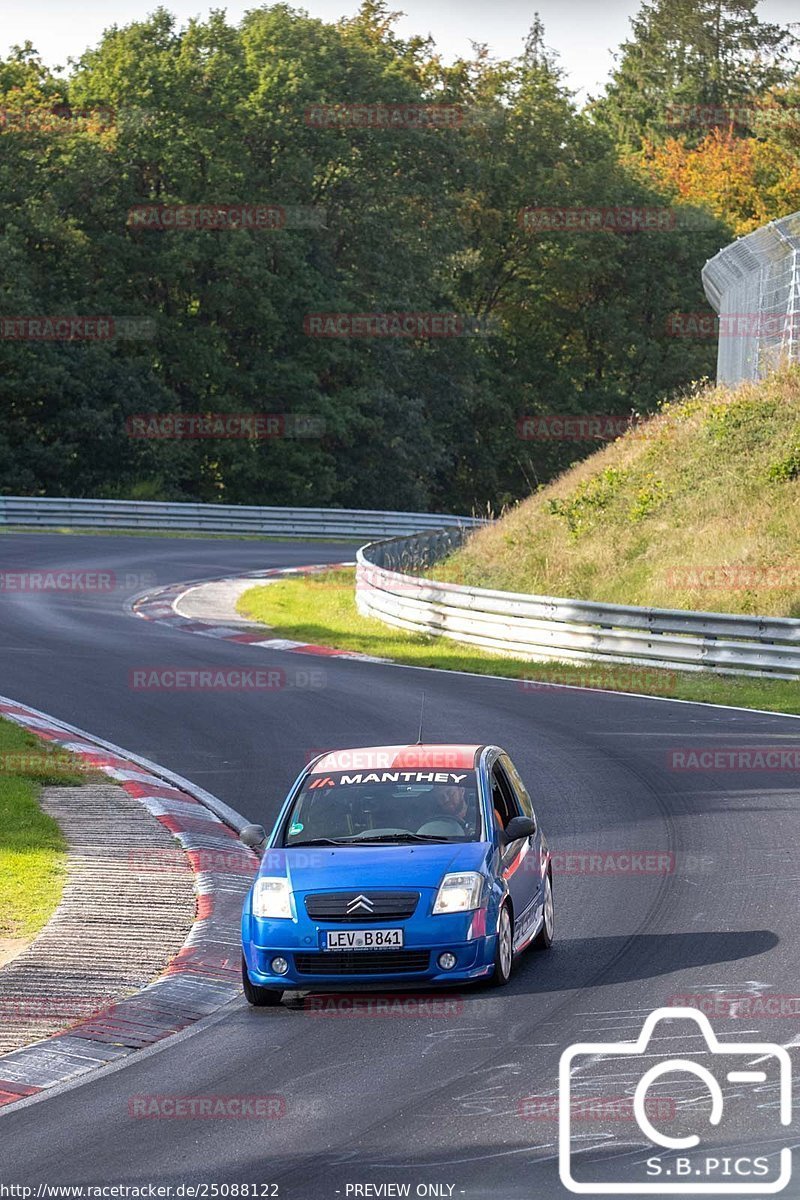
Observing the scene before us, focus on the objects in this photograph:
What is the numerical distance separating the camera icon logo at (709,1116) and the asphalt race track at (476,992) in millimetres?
98

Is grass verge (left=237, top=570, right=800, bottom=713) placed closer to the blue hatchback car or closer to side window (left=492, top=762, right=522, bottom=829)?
side window (left=492, top=762, right=522, bottom=829)

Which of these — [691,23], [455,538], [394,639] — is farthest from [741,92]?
[394,639]

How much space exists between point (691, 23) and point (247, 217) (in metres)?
61.1

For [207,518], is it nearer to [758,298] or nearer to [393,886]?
[758,298]

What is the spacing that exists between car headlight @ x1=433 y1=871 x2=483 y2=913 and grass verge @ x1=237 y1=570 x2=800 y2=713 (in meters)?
12.8

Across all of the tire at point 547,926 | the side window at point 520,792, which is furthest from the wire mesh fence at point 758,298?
the tire at point 547,926

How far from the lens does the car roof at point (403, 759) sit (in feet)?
36.2

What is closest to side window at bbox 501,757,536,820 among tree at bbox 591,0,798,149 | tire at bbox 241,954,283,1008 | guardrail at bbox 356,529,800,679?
tire at bbox 241,954,283,1008

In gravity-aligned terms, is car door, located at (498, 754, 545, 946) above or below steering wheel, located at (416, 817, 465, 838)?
below

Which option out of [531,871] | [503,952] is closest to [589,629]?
[531,871]

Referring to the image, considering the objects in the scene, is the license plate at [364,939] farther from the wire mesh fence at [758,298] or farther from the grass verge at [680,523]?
the wire mesh fence at [758,298]

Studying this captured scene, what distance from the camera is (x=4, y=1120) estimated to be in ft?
25.4

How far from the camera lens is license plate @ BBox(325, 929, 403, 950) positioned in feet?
31.7

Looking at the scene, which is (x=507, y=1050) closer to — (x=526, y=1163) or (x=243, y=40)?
(x=526, y=1163)
